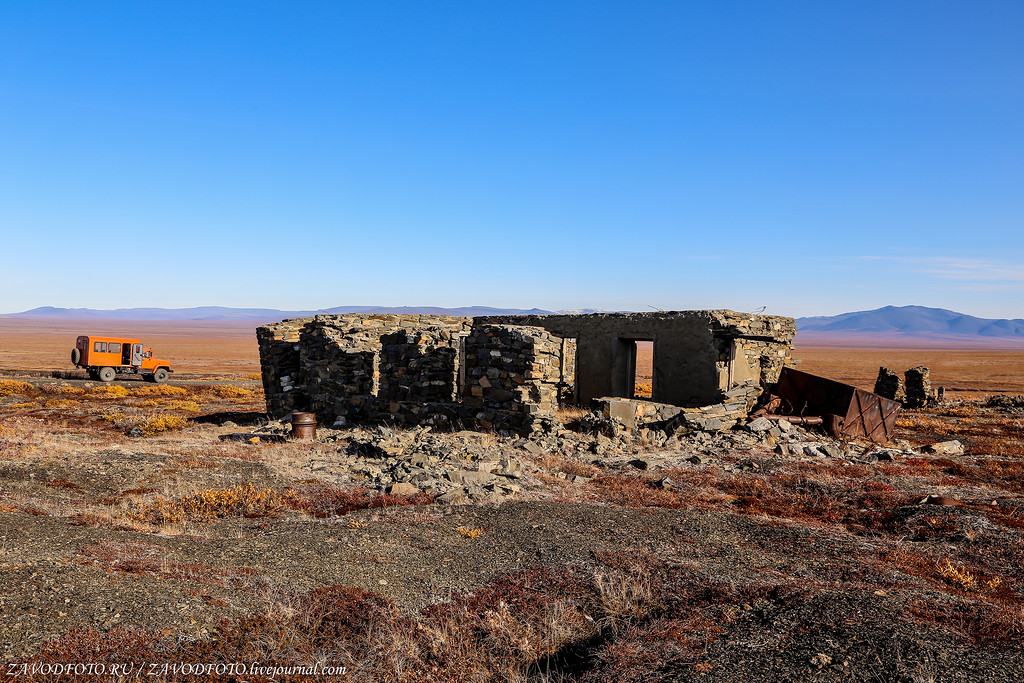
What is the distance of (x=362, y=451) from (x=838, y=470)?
9133mm

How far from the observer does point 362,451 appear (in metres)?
12.6

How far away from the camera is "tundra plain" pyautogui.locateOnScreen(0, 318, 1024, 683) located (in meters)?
4.28

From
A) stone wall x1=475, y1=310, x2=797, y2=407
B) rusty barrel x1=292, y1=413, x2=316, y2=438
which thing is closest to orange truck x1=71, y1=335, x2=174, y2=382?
rusty barrel x1=292, y1=413, x2=316, y2=438

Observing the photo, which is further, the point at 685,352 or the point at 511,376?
the point at 685,352

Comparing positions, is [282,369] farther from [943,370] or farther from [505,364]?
[943,370]

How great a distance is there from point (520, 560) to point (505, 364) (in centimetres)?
763

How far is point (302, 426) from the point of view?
14297mm

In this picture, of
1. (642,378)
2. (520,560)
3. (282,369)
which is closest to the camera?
(520,560)

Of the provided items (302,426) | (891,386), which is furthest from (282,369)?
(891,386)

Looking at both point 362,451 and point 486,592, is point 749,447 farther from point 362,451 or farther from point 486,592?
point 486,592

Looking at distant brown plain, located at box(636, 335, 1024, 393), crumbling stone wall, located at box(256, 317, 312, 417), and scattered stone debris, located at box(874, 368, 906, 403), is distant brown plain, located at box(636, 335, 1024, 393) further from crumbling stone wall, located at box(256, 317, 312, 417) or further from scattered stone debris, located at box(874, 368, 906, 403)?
crumbling stone wall, located at box(256, 317, 312, 417)

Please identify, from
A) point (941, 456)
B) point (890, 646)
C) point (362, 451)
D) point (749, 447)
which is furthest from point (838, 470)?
point (362, 451)

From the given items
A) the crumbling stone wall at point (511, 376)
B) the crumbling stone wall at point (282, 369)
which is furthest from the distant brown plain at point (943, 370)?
the crumbling stone wall at point (282, 369)

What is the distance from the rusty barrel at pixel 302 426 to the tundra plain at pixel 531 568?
229cm
